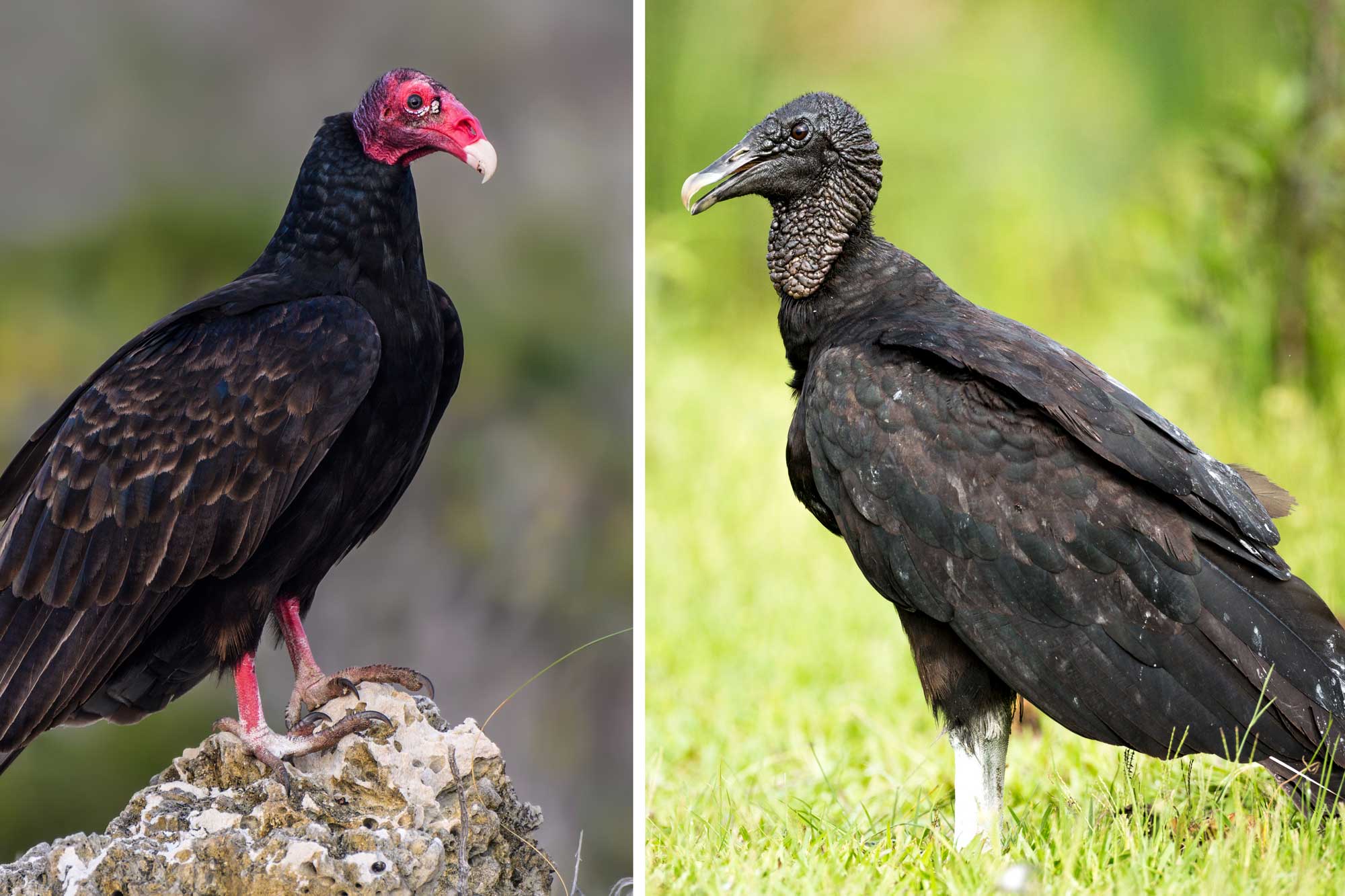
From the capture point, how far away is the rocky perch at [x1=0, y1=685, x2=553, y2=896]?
2.27 metres

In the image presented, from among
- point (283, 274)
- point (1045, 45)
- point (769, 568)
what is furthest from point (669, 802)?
point (1045, 45)

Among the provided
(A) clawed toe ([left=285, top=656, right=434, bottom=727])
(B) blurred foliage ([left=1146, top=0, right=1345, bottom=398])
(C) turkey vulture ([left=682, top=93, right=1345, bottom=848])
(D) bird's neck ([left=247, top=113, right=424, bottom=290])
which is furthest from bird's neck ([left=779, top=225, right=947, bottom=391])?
(B) blurred foliage ([left=1146, top=0, right=1345, bottom=398])

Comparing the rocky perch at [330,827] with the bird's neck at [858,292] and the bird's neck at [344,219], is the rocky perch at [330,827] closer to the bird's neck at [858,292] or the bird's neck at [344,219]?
the bird's neck at [344,219]

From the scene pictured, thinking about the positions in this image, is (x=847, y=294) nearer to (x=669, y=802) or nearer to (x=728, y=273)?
(x=669, y=802)

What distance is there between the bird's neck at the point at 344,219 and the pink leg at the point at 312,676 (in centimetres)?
72

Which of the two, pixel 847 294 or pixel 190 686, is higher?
pixel 847 294

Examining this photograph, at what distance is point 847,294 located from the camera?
9.45 feet

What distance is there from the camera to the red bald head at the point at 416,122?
2678mm

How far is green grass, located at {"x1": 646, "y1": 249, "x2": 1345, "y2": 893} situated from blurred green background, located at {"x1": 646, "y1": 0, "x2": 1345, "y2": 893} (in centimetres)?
1

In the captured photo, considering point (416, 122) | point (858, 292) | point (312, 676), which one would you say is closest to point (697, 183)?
point (858, 292)

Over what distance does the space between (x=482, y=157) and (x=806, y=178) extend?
72cm

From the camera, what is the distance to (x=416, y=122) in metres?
2.70

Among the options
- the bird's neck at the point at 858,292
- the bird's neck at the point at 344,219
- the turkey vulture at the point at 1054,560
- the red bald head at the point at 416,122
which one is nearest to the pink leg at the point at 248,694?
the bird's neck at the point at 344,219

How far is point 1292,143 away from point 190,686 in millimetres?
4741
